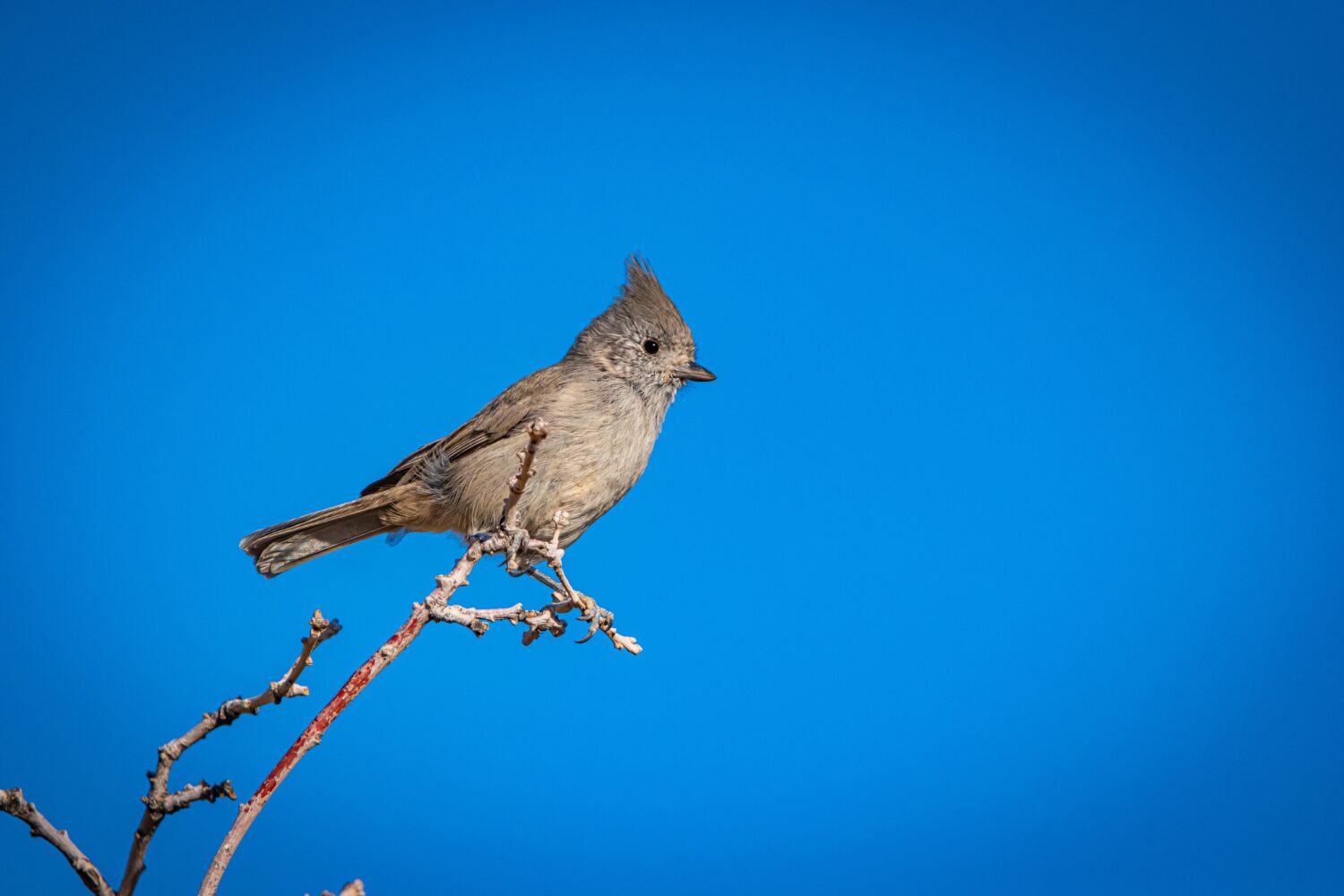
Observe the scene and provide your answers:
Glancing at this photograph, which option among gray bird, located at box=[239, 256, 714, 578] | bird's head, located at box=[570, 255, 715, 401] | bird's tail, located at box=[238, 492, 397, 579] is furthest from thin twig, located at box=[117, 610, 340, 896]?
bird's head, located at box=[570, 255, 715, 401]

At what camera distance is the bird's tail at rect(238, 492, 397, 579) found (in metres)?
4.00

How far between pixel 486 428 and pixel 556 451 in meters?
0.64

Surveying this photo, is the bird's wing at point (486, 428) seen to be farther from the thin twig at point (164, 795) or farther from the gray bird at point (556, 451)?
the thin twig at point (164, 795)

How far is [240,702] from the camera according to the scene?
5.28 ft

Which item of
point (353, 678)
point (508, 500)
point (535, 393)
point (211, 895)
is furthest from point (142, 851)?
point (535, 393)

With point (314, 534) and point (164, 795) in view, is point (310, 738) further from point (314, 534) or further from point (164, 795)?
point (314, 534)

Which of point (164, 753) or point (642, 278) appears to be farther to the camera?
point (642, 278)

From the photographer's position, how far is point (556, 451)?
3.97 meters

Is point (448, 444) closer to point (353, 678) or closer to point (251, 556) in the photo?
point (251, 556)

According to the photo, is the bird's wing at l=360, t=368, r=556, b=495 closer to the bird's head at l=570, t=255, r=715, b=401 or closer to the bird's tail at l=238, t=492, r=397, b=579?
the bird's tail at l=238, t=492, r=397, b=579

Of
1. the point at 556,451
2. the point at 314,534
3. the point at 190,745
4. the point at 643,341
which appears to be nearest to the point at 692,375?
the point at 643,341

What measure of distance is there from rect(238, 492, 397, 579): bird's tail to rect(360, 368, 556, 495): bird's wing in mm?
124

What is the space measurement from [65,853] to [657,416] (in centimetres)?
317

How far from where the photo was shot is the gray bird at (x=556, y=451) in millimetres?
4008
